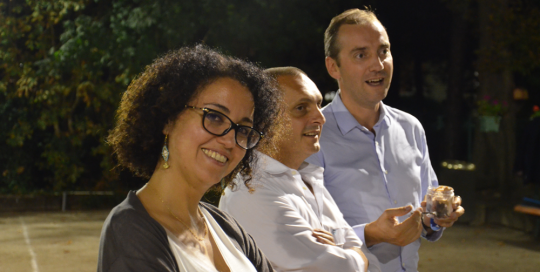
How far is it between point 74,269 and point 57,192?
17.7 ft

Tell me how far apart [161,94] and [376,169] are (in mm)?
1495

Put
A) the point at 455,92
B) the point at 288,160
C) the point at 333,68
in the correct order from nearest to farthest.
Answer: the point at 288,160 < the point at 333,68 < the point at 455,92

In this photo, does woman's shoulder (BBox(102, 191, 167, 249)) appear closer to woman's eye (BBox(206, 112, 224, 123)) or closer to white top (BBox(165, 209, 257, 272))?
white top (BBox(165, 209, 257, 272))

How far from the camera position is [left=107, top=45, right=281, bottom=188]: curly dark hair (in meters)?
1.78

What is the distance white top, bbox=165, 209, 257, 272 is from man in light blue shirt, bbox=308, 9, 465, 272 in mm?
946

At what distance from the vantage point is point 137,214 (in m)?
1.59

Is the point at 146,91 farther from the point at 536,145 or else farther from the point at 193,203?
the point at 536,145

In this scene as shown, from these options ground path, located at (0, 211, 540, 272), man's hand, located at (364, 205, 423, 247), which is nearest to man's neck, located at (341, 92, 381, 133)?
man's hand, located at (364, 205, 423, 247)

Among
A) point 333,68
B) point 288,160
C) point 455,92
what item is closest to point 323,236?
point 288,160

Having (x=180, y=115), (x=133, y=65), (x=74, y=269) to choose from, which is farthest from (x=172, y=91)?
(x=133, y=65)

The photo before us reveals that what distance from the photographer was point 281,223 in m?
2.25

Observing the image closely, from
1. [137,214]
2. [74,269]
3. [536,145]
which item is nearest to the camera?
[137,214]

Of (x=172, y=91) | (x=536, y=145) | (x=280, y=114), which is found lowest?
(x=536, y=145)

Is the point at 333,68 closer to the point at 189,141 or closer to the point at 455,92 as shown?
the point at 189,141
